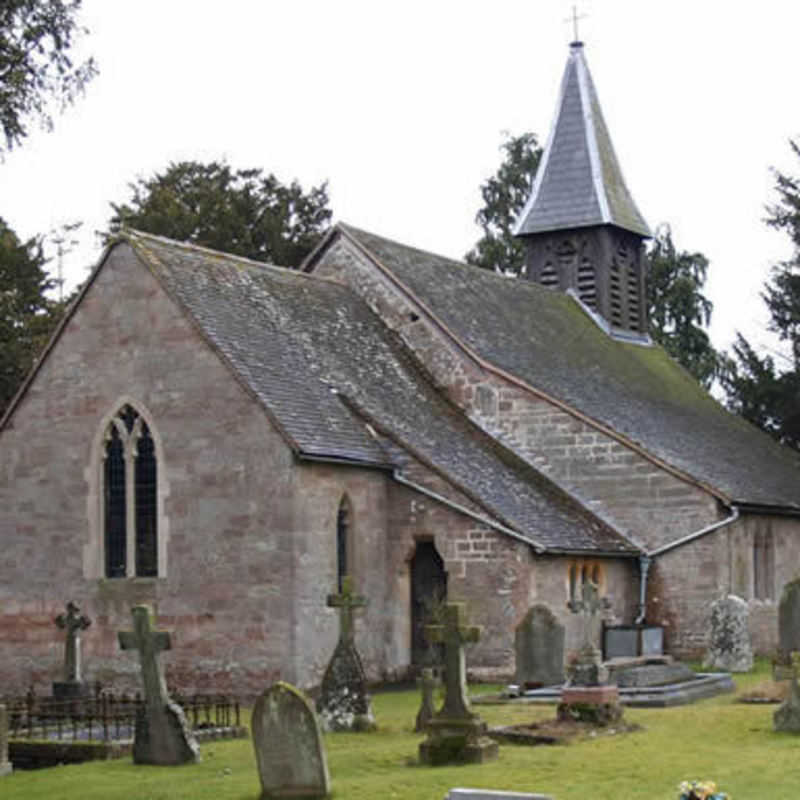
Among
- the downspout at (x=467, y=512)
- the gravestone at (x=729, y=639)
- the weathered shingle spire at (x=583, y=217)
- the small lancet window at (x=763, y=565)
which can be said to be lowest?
the gravestone at (x=729, y=639)

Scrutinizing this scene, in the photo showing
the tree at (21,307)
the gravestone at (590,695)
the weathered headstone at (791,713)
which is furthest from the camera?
the tree at (21,307)

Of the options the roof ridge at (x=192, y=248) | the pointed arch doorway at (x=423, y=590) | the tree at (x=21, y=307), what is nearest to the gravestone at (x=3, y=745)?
the pointed arch doorway at (x=423, y=590)

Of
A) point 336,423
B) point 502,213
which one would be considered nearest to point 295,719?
point 336,423

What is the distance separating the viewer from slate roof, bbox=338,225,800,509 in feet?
122

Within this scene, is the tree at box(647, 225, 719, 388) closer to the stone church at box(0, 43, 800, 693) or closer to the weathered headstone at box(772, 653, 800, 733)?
the stone church at box(0, 43, 800, 693)

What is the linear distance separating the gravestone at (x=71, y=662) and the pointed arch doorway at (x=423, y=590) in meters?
6.79

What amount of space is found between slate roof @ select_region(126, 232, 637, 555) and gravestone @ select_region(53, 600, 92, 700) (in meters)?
4.70

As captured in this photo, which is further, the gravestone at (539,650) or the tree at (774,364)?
the tree at (774,364)

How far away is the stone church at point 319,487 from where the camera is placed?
29.3m

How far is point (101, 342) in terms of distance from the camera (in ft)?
102

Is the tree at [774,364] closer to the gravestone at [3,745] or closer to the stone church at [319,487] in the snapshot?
the stone church at [319,487]

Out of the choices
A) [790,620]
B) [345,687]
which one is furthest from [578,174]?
[345,687]

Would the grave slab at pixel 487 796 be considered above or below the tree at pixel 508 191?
below

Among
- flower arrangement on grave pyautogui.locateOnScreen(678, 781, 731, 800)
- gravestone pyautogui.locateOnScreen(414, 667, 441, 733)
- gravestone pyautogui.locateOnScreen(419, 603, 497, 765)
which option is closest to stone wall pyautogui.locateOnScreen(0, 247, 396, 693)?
gravestone pyautogui.locateOnScreen(414, 667, 441, 733)
